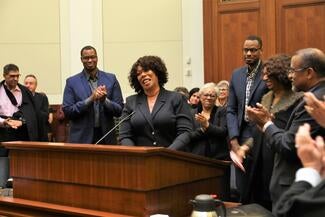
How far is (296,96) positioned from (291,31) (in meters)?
3.75

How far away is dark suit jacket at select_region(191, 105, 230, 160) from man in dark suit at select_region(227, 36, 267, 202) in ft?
0.55

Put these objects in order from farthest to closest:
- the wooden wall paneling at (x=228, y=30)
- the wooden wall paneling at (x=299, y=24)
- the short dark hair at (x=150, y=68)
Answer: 1. the wooden wall paneling at (x=228, y=30)
2. the wooden wall paneling at (x=299, y=24)
3. the short dark hair at (x=150, y=68)

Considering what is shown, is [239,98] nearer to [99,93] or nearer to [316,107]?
[99,93]

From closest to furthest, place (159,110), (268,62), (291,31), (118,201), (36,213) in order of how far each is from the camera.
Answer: (118,201), (36,213), (268,62), (159,110), (291,31)

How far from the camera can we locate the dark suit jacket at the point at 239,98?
3.54 m

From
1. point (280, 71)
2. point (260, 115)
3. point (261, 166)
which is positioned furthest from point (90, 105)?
point (260, 115)

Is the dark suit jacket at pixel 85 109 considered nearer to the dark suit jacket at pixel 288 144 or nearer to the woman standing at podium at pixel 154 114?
the woman standing at podium at pixel 154 114

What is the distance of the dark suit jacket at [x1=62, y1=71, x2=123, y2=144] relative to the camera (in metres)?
3.88

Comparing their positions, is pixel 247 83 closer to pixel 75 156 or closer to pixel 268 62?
pixel 268 62

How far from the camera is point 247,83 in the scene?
3.62m

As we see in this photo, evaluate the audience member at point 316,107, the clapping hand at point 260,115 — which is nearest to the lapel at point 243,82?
the clapping hand at point 260,115

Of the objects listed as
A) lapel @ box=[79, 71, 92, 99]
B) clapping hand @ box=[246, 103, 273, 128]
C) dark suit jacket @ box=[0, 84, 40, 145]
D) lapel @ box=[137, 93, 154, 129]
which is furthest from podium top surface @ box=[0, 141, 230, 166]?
dark suit jacket @ box=[0, 84, 40, 145]

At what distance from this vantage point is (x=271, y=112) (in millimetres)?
2920

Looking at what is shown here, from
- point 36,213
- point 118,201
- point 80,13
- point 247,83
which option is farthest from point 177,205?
point 80,13
